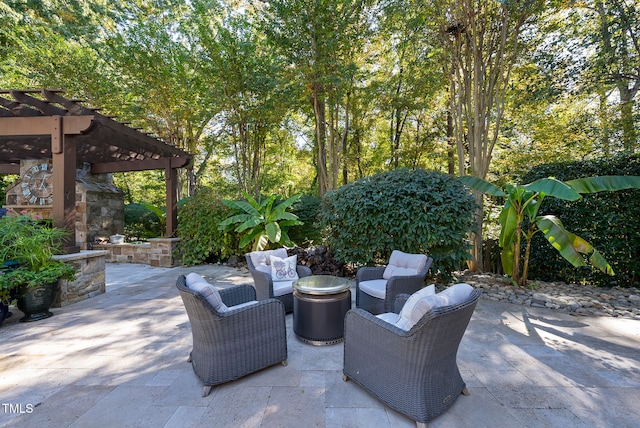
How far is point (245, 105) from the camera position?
790cm

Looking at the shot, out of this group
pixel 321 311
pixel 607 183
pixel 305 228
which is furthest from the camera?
pixel 305 228

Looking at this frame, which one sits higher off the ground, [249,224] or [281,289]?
[249,224]

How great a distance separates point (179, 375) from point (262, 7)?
908 centimetres

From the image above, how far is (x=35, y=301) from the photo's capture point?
11.6ft

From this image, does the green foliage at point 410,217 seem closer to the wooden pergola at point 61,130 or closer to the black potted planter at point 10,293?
the wooden pergola at point 61,130

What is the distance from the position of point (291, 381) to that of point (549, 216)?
4.56 metres

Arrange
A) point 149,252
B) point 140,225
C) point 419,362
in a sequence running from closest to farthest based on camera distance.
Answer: point 419,362, point 149,252, point 140,225

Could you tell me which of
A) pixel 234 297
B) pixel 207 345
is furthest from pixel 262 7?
pixel 207 345

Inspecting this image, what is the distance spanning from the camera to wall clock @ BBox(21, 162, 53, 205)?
7723mm

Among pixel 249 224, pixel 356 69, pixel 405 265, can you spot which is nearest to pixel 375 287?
pixel 405 265

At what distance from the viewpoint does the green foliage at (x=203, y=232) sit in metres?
7.12

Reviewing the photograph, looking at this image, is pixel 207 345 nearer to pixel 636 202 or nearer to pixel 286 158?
pixel 636 202

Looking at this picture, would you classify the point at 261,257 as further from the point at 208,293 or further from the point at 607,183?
the point at 607,183

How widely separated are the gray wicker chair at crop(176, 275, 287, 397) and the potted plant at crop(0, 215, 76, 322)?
8.81 feet
